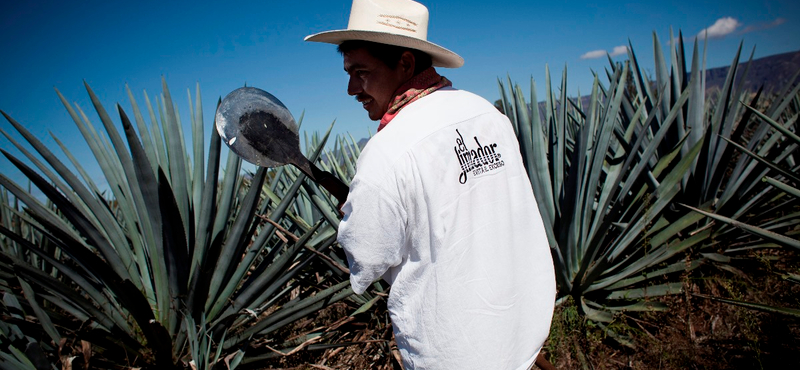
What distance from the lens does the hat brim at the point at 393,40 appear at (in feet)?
4.43

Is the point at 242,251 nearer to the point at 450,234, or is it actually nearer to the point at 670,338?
the point at 450,234

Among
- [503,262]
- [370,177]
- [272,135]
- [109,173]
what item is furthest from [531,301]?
[109,173]

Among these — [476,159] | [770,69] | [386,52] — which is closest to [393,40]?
[386,52]

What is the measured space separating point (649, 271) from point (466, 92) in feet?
8.05

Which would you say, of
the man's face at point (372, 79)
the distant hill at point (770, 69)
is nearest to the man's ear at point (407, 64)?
the man's face at point (372, 79)

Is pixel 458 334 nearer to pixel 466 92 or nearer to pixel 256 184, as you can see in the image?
pixel 466 92

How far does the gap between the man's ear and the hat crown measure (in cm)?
6

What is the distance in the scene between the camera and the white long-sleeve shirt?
43.6 inches

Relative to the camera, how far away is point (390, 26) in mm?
1398

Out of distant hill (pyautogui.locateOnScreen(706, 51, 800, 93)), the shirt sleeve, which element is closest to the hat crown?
the shirt sleeve

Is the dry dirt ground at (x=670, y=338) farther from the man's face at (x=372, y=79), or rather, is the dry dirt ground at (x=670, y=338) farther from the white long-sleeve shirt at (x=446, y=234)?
the man's face at (x=372, y=79)

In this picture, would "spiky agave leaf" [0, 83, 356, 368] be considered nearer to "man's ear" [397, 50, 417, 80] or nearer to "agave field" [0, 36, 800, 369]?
"agave field" [0, 36, 800, 369]

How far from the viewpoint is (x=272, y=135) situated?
1.46m

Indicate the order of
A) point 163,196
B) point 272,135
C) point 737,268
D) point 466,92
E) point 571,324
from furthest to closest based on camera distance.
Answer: point 737,268, point 571,324, point 163,196, point 272,135, point 466,92
